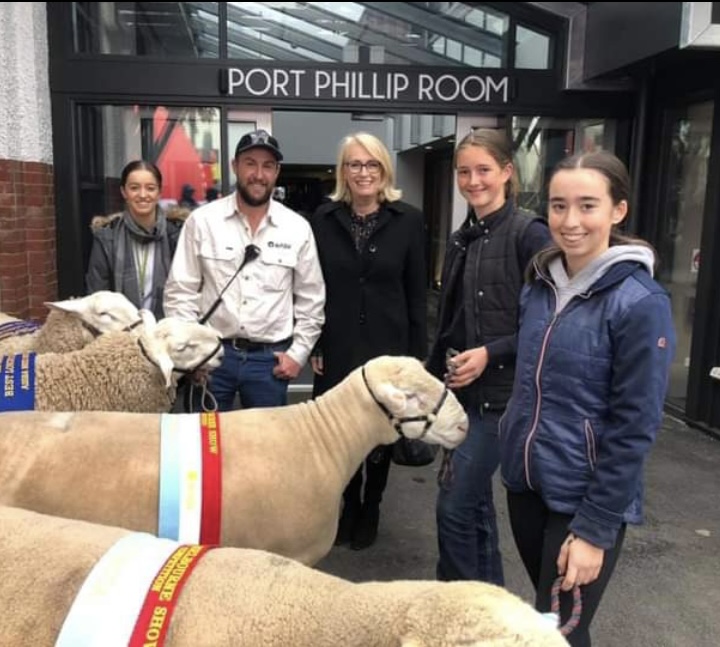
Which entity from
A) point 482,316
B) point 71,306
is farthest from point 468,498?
point 71,306

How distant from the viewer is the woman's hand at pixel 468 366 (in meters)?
2.62

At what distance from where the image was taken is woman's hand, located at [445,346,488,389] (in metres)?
2.62

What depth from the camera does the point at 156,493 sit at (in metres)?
2.26

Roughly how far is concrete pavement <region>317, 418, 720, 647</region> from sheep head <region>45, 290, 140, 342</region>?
1.61 m

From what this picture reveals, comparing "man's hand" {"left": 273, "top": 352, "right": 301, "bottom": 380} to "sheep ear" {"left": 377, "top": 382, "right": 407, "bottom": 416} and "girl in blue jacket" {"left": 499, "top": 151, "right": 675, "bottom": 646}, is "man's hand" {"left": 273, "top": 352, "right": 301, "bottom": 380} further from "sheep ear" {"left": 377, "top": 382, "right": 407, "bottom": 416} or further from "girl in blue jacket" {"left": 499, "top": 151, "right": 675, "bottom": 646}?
"girl in blue jacket" {"left": 499, "top": 151, "right": 675, "bottom": 646}

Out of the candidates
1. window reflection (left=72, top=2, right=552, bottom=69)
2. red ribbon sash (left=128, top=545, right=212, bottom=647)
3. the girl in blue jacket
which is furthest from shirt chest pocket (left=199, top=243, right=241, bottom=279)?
window reflection (left=72, top=2, right=552, bottom=69)

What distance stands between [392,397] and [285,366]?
832mm

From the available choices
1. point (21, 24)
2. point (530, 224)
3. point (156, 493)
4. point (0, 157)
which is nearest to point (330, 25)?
point (21, 24)

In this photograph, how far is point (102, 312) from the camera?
11.5 ft

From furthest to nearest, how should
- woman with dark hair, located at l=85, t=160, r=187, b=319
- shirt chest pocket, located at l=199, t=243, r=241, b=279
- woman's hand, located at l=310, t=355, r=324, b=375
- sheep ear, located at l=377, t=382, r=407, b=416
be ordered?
woman with dark hair, located at l=85, t=160, r=187, b=319 → woman's hand, located at l=310, t=355, r=324, b=375 → shirt chest pocket, located at l=199, t=243, r=241, b=279 → sheep ear, located at l=377, t=382, r=407, b=416

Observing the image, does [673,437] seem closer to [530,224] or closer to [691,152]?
[691,152]

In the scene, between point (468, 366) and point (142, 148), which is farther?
point (142, 148)

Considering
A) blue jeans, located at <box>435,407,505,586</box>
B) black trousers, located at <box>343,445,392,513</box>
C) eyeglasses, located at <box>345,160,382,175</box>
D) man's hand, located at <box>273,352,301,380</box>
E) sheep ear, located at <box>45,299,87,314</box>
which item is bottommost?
black trousers, located at <box>343,445,392,513</box>

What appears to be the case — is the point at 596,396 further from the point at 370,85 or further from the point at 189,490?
the point at 370,85
